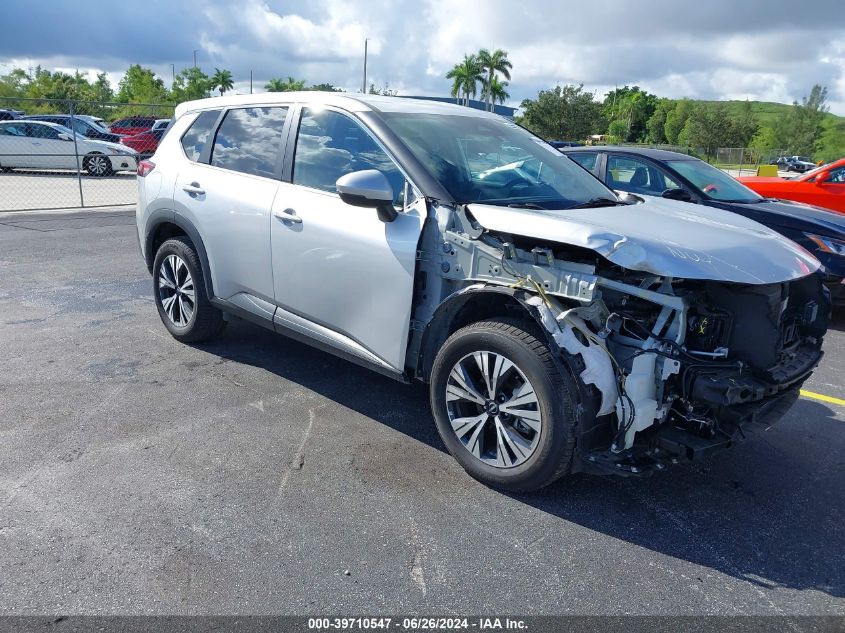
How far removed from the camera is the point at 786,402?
11.7ft

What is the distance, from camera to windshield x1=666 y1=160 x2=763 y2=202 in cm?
760

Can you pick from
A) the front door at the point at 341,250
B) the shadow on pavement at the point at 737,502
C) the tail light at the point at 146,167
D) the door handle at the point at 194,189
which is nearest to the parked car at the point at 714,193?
the shadow on pavement at the point at 737,502

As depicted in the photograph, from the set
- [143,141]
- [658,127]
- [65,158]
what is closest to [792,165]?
[143,141]

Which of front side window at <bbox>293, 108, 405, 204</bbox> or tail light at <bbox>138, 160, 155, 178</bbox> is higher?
front side window at <bbox>293, 108, 405, 204</bbox>

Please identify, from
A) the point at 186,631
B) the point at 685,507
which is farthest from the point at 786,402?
the point at 186,631

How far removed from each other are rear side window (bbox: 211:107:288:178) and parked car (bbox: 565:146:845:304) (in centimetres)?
313

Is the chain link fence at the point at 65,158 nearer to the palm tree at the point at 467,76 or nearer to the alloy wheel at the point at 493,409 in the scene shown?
the alloy wheel at the point at 493,409

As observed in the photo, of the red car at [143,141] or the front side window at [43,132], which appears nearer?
the front side window at [43,132]

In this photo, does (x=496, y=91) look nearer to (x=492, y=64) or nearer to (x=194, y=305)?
(x=492, y=64)

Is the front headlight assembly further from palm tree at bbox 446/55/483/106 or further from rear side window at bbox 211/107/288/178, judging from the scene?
palm tree at bbox 446/55/483/106

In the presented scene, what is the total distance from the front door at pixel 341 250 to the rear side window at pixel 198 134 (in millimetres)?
1101

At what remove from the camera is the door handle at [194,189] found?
4941mm

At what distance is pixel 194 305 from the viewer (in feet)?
17.2

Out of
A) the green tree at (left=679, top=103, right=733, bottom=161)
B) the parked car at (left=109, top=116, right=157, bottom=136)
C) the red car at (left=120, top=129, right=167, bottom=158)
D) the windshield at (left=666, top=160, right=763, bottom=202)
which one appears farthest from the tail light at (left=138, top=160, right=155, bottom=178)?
the green tree at (left=679, top=103, right=733, bottom=161)
